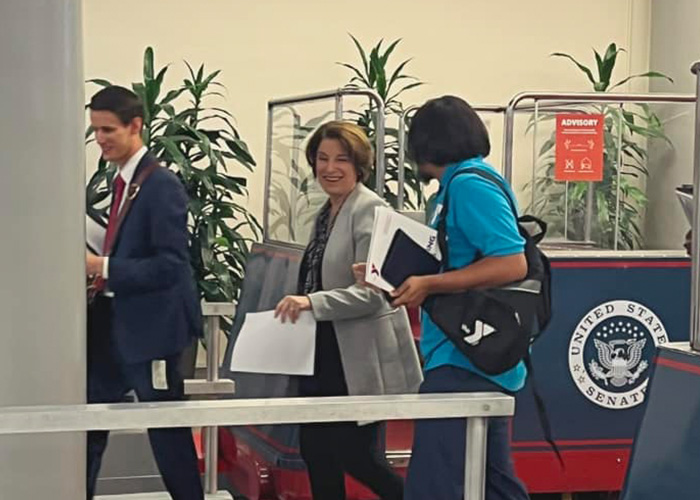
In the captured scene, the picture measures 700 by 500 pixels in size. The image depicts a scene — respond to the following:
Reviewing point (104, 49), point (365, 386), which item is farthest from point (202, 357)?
point (365, 386)

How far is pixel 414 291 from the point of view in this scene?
9.20 feet

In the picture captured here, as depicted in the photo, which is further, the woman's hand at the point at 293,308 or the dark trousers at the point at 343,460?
the dark trousers at the point at 343,460

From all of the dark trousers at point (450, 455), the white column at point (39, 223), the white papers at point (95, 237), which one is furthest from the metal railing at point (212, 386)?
the white column at point (39, 223)

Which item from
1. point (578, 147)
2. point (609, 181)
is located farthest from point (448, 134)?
point (609, 181)

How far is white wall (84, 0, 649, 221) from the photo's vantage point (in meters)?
6.52

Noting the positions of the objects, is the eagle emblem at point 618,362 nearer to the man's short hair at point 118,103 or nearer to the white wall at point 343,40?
the man's short hair at point 118,103

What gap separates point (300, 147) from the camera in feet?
15.6

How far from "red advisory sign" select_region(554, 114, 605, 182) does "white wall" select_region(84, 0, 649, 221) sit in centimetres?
240

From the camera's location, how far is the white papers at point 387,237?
9.28 feet

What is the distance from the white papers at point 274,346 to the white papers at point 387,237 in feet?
1.62

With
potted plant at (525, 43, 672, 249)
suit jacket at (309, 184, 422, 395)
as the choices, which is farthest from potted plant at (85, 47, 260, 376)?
suit jacket at (309, 184, 422, 395)

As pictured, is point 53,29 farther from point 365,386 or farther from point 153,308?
point 365,386

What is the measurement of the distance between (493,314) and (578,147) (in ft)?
6.93

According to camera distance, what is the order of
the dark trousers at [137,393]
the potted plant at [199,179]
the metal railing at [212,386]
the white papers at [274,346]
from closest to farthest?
the dark trousers at [137,393] < the white papers at [274,346] < the metal railing at [212,386] < the potted plant at [199,179]
